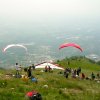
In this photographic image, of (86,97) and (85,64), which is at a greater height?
(85,64)

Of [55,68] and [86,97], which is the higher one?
[55,68]

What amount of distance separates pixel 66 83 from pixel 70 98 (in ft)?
26.0

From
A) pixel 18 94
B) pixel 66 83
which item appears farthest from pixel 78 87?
pixel 18 94

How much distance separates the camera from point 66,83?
36.0m

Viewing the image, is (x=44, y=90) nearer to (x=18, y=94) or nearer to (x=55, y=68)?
(x=18, y=94)

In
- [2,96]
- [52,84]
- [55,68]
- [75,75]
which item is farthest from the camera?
[55,68]

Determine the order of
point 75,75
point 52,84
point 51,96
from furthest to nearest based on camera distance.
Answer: point 75,75 → point 52,84 → point 51,96

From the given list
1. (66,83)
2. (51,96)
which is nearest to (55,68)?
(66,83)

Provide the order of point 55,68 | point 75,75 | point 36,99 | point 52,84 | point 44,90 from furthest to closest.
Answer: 1. point 55,68
2. point 75,75
3. point 52,84
4. point 44,90
5. point 36,99

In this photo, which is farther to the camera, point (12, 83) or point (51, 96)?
point (12, 83)

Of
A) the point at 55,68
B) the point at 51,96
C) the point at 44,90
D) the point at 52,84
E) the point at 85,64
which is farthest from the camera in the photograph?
the point at 85,64

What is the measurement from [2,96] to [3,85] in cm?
475

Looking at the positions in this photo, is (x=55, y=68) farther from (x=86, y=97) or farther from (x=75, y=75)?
(x=86, y=97)

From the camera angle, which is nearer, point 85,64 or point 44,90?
point 44,90
